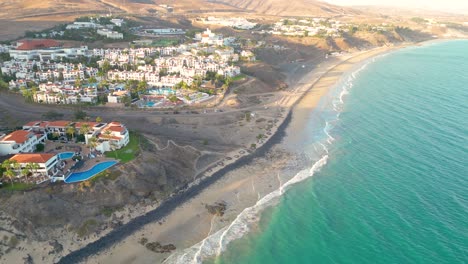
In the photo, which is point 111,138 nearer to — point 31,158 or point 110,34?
point 31,158

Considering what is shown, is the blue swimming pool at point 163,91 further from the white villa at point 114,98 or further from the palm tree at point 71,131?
the palm tree at point 71,131

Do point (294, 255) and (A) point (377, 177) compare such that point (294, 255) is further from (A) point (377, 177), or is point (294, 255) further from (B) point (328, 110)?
(B) point (328, 110)

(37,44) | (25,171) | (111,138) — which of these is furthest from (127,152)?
(37,44)

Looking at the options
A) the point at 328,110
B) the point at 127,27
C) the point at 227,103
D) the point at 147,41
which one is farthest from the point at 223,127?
the point at 127,27

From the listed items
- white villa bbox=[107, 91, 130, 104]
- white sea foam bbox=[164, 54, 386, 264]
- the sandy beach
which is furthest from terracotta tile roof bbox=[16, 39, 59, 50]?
white sea foam bbox=[164, 54, 386, 264]

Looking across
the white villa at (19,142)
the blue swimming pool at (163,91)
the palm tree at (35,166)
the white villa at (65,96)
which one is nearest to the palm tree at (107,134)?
the white villa at (19,142)

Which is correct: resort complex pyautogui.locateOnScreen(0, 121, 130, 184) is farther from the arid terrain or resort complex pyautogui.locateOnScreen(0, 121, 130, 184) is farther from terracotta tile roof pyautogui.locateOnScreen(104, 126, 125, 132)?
the arid terrain
